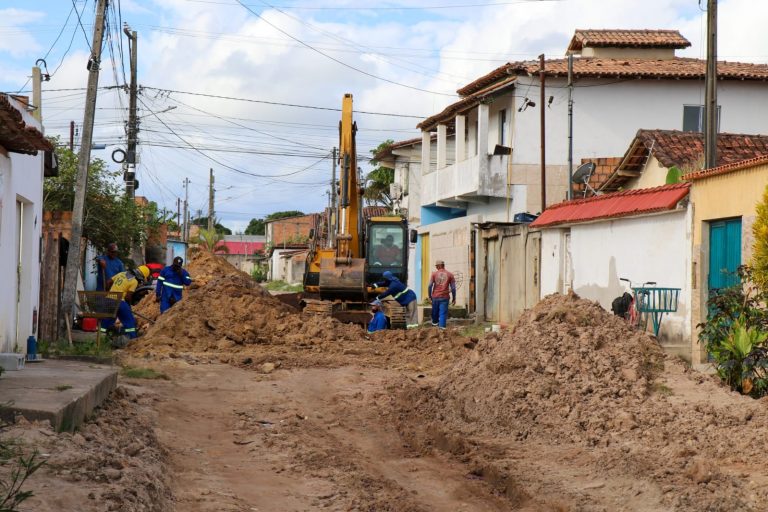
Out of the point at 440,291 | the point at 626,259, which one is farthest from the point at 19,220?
the point at 440,291

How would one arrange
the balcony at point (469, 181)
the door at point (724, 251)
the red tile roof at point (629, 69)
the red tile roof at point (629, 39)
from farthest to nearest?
the red tile roof at point (629, 39) < the balcony at point (469, 181) < the red tile roof at point (629, 69) < the door at point (724, 251)

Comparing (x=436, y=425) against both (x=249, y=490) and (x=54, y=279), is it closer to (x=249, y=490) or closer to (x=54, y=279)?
(x=249, y=490)

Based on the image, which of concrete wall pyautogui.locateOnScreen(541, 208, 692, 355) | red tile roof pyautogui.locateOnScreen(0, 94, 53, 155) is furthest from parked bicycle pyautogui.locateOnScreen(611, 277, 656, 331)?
Answer: red tile roof pyautogui.locateOnScreen(0, 94, 53, 155)

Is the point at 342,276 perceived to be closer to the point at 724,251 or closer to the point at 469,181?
the point at 724,251

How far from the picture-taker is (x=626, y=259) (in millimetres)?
20219

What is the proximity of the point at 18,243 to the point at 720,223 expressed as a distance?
1103cm

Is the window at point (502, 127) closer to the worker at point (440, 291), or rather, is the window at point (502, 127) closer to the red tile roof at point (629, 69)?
the red tile roof at point (629, 69)

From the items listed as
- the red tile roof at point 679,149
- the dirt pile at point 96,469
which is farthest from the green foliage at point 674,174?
the dirt pile at point 96,469

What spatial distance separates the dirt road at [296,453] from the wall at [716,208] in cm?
561

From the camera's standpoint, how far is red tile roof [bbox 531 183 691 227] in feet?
58.5

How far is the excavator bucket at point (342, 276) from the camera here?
23.4m

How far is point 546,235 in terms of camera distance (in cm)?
2509

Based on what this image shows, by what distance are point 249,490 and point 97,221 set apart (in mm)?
21830

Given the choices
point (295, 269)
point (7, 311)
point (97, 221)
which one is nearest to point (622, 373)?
point (7, 311)
